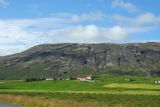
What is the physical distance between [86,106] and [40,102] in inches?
255

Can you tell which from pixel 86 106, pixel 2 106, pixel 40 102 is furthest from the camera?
pixel 40 102

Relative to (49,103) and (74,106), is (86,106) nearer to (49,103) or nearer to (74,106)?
(74,106)

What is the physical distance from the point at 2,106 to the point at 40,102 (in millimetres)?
3740

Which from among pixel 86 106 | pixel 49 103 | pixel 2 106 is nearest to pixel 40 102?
pixel 49 103

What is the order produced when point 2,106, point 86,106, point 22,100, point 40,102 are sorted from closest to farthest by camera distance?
1. point 86,106
2. point 2,106
3. point 40,102
4. point 22,100

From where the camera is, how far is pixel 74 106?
31.0 meters

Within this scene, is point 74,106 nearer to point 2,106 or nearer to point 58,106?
point 58,106

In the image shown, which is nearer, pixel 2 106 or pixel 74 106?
pixel 74 106

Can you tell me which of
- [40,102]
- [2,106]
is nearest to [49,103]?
[40,102]

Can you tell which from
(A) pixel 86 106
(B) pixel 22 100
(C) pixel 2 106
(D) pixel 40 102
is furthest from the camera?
(B) pixel 22 100

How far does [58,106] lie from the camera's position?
3228 cm

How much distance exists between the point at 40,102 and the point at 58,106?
3.84 meters

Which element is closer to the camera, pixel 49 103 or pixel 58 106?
pixel 58 106

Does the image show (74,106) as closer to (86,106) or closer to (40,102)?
(86,106)
